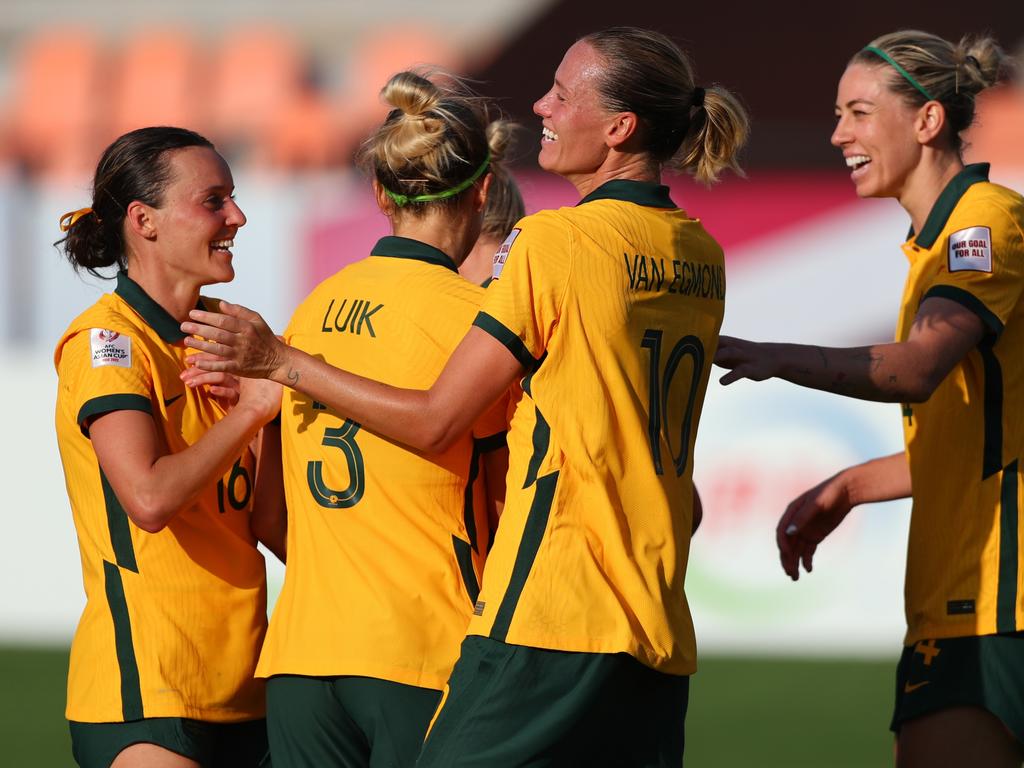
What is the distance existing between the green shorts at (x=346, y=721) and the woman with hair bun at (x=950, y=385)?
1225 mm

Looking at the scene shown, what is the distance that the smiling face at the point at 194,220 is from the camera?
390 cm

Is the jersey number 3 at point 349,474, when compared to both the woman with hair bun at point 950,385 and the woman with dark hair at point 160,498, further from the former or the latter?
the woman with hair bun at point 950,385

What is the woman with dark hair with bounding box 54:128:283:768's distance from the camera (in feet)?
11.6

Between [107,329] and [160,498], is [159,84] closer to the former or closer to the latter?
[107,329]

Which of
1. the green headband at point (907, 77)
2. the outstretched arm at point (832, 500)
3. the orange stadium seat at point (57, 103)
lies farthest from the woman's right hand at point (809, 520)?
the orange stadium seat at point (57, 103)

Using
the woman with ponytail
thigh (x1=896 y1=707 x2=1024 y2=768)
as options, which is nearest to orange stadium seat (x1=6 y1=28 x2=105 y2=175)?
the woman with ponytail

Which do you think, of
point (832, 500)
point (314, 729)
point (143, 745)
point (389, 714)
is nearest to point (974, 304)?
point (832, 500)

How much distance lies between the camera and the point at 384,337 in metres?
3.39

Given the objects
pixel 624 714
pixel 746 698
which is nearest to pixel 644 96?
pixel 624 714

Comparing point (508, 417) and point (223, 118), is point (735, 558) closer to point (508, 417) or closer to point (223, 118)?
point (508, 417)

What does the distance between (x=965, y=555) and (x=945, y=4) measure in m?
12.8

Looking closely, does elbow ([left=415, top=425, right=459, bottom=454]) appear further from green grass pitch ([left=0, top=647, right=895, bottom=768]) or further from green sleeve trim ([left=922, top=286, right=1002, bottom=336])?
green grass pitch ([left=0, top=647, right=895, bottom=768])

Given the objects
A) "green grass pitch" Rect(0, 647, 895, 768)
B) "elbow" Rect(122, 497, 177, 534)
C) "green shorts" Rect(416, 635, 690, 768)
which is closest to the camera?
"green shorts" Rect(416, 635, 690, 768)

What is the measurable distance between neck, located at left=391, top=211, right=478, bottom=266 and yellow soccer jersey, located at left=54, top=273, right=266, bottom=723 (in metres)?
0.71
